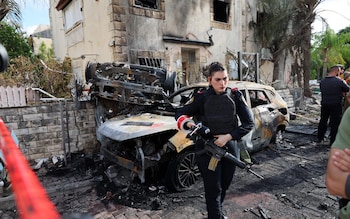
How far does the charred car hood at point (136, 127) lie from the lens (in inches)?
133

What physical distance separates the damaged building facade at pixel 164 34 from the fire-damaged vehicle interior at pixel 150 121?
3.37m

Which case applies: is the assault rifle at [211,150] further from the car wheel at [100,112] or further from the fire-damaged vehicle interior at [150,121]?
the car wheel at [100,112]

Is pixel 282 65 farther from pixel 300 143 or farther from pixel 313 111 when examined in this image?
pixel 300 143

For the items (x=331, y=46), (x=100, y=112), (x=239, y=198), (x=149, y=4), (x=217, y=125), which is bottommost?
(x=239, y=198)

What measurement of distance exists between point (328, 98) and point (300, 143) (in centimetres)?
135

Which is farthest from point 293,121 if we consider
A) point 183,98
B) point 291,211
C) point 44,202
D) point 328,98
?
point 44,202

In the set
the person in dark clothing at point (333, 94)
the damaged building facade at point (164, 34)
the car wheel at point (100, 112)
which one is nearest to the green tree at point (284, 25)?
the damaged building facade at point (164, 34)

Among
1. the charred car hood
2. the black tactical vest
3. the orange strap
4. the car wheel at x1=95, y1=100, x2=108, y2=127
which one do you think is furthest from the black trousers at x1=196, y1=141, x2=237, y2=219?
the car wheel at x1=95, y1=100, x2=108, y2=127

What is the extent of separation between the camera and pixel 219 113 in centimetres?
246

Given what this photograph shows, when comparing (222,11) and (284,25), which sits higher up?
(222,11)

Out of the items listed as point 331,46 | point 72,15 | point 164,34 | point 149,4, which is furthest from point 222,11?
point 331,46

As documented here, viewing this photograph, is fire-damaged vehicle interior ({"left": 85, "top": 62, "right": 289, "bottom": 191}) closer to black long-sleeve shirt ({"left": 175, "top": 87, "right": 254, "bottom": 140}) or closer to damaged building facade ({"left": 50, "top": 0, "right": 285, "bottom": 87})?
black long-sleeve shirt ({"left": 175, "top": 87, "right": 254, "bottom": 140})

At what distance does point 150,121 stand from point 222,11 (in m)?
9.23

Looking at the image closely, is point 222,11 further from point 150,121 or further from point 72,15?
point 150,121
